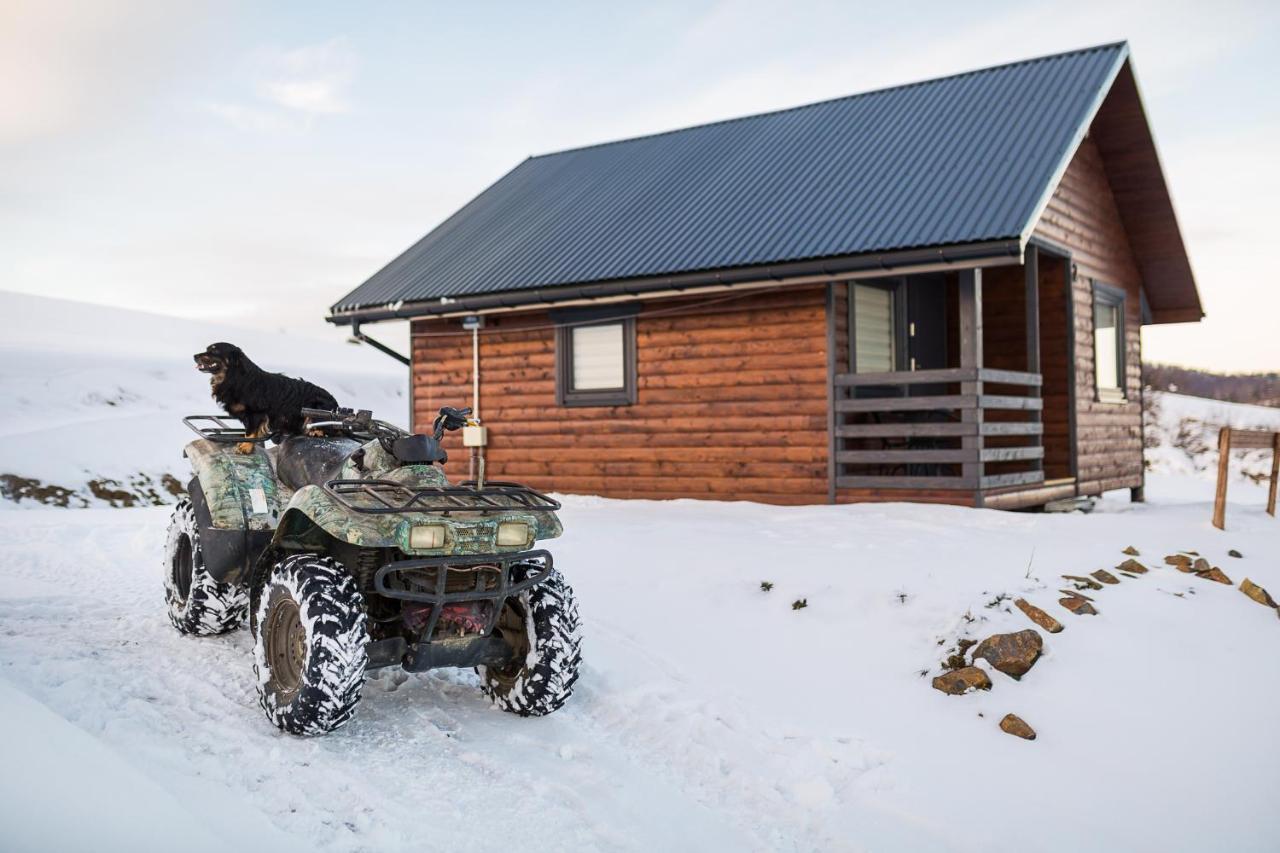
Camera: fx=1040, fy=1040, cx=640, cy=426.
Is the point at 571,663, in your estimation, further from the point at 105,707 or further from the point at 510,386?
the point at 510,386

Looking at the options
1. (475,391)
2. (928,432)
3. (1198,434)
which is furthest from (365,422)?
(1198,434)

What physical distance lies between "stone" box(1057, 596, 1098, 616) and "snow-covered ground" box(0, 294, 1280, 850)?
0.07 m

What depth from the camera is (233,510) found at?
5.42 metres

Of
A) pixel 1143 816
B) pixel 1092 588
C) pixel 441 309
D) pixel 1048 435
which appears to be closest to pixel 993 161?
pixel 1048 435

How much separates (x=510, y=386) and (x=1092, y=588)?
8100 millimetres

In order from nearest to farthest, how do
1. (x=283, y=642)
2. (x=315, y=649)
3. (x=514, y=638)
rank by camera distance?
1. (x=315, y=649)
2. (x=283, y=642)
3. (x=514, y=638)

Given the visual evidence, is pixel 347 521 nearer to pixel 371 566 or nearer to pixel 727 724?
pixel 371 566

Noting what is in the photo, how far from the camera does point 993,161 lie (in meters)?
11.4

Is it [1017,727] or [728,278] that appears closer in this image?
[1017,727]

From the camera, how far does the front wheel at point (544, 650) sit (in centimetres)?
496

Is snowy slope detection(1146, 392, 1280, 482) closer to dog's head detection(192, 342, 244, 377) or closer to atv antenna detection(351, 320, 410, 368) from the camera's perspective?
atv antenna detection(351, 320, 410, 368)

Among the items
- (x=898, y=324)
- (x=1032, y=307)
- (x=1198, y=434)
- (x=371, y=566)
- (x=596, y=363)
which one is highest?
(x=1032, y=307)

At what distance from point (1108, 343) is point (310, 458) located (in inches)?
482

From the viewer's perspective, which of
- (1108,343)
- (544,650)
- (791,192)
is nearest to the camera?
(544,650)
